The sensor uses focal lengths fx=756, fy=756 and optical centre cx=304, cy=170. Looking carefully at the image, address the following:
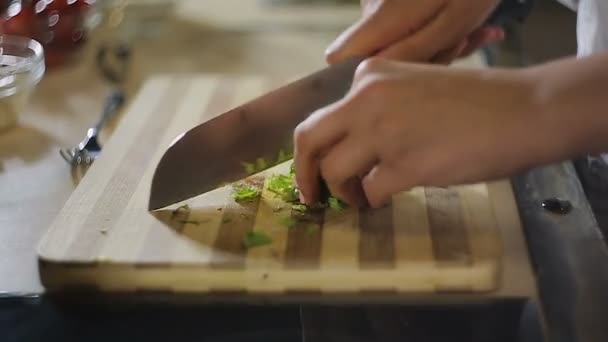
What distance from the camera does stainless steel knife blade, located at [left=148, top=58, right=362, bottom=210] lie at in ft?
2.64

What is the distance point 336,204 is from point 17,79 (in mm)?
519

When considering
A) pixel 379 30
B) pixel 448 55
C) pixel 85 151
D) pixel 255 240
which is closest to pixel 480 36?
pixel 448 55

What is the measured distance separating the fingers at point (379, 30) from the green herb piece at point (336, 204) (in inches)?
6.4

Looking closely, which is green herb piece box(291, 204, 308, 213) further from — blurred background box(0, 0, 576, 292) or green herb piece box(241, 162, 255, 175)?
blurred background box(0, 0, 576, 292)

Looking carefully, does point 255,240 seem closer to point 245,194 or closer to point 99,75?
point 245,194

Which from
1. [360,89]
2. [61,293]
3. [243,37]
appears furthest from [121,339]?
[243,37]

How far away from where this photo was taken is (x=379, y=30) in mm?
842

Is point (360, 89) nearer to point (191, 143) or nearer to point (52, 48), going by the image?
point (191, 143)

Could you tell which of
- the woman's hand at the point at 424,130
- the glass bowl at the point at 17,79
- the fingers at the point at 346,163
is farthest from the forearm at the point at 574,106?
the glass bowl at the point at 17,79

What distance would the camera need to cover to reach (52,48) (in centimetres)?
123

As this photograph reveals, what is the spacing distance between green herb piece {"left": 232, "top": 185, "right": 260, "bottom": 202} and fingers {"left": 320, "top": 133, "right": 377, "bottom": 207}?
0.36ft

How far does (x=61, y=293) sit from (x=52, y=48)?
1.99 ft

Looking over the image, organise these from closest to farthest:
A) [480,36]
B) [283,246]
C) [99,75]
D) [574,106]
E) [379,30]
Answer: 1. [574,106]
2. [283,246]
3. [379,30]
4. [480,36]
5. [99,75]

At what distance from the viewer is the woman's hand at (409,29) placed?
0.84 m
